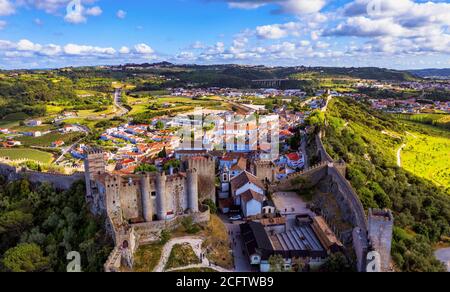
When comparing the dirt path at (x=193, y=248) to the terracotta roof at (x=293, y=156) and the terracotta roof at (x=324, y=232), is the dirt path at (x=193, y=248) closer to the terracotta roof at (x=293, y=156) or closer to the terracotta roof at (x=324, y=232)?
the terracotta roof at (x=324, y=232)

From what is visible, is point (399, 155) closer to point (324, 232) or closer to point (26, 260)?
point (324, 232)

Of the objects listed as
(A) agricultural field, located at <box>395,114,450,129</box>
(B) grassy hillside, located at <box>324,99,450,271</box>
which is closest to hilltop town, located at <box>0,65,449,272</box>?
(B) grassy hillside, located at <box>324,99,450,271</box>

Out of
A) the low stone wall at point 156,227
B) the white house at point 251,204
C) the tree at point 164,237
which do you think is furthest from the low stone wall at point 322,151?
the tree at point 164,237

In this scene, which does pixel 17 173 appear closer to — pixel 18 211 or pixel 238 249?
pixel 18 211

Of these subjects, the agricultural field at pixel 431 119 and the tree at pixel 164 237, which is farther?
the agricultural field at pixel 431 119

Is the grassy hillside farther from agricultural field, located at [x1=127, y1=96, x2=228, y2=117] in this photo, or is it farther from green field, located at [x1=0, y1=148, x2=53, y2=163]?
agricultural field, located at [x1=127, y1=96, x2=228, y2=117]
